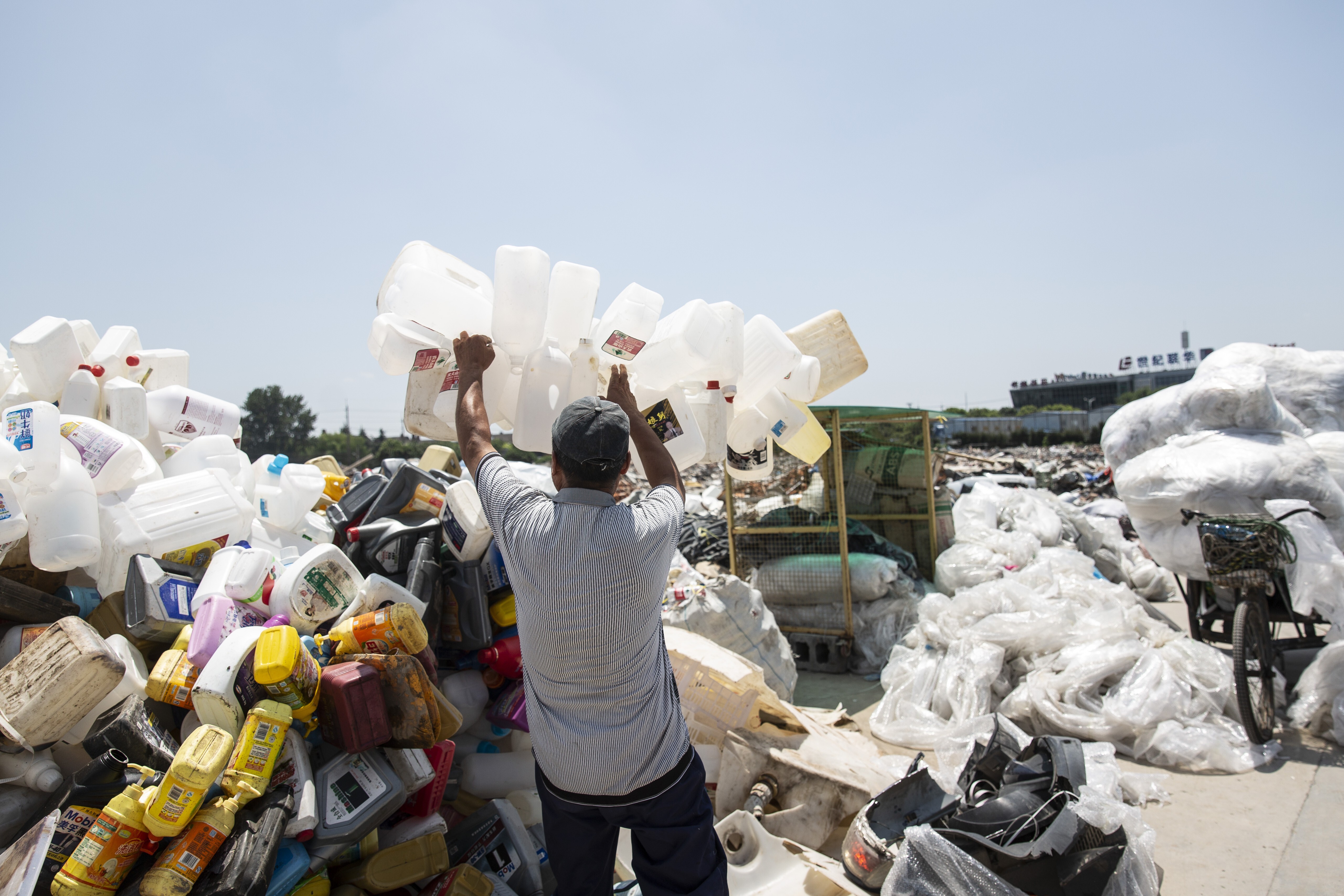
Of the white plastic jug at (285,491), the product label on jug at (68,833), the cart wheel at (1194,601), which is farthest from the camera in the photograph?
the cart wheel at (1194,601)

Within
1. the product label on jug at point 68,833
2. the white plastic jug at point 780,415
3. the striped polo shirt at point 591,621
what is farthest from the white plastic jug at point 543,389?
the product label on jug at point 68,833

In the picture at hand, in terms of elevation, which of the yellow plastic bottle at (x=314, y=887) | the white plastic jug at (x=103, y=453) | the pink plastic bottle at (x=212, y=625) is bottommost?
the yellow plastic bottle at (x=314, y=887)

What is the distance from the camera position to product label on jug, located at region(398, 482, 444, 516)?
10.1 feet

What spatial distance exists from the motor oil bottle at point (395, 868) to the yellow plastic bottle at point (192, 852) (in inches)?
15.7

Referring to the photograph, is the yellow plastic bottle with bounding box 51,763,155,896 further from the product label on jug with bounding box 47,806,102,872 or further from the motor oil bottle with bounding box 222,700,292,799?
the motor oil bottle with bounding box 222,700,292,799

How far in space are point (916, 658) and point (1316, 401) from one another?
331 centimetres

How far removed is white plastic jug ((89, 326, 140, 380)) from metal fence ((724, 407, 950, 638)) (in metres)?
3.84

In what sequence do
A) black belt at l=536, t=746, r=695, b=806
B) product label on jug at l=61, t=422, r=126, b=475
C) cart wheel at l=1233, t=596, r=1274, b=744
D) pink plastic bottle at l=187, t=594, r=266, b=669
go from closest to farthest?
black belt at l=536, t=746, r=695, b=806 < pink plastic bottle at l=187, t=594, r=266, b=669 < product label on jug at l=61, t=422, r=126, b=475 < cart wheel at l=1233, t=596, r=1274, b=744

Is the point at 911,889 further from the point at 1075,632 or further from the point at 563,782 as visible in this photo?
the point at 1075,632

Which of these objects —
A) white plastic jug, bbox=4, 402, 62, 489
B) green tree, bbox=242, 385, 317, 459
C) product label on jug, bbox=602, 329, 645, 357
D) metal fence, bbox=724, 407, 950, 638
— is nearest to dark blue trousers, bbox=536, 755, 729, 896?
product label on jug, bbox=602, 329, 645, 357

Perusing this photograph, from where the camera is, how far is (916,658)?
4523mm

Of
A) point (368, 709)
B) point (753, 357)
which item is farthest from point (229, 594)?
point (753, 357)

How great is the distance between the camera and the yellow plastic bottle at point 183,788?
1.70 metres

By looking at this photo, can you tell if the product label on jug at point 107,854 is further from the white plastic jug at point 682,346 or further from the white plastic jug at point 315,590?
the white plastic jug at point 682,346
